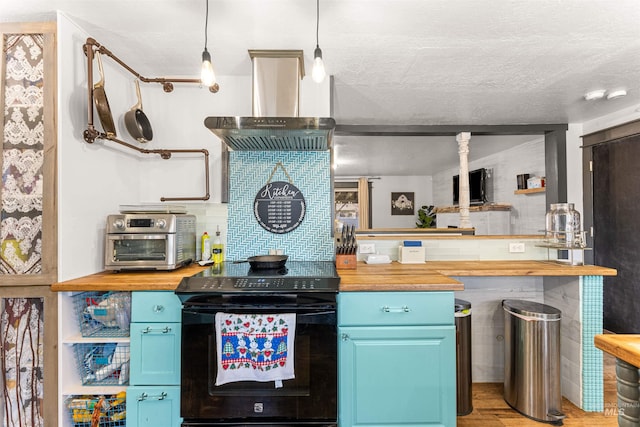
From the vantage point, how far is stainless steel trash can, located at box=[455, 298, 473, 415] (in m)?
2.00

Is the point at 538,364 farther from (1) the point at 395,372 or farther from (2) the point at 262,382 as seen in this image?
(2) the point at 262,382

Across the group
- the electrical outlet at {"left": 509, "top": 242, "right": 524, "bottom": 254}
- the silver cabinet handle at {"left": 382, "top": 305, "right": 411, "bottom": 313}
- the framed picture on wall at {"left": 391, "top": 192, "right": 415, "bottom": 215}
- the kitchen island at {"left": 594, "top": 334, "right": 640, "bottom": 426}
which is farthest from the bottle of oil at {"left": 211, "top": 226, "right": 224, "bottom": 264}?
the framed picture on wall at {"left": 391, "top": 192, "right": 415, "bottom": 215}

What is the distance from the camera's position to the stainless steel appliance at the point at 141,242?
181 centimetres

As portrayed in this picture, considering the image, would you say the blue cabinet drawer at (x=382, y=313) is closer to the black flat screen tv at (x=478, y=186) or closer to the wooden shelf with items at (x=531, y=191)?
the wooden shelf with items at (x=531, y=191)

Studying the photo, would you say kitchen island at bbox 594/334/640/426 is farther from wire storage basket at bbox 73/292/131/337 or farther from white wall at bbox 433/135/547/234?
white wall at bbox 433/135/547/234

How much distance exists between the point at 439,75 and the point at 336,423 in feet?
7.63

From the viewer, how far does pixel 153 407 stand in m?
1.58

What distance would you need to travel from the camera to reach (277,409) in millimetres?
1516

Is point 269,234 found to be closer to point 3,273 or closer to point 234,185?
point 234,185

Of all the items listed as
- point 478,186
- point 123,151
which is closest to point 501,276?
point 123,151

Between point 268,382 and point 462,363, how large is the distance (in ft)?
4.16

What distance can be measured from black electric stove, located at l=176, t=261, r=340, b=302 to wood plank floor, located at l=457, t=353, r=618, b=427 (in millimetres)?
1308

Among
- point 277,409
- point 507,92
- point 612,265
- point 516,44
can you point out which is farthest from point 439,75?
point 612,265

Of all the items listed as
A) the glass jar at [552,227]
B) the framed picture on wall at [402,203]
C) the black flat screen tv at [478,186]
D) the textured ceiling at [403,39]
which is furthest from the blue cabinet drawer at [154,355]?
the framed picture on wall at [402,203]
